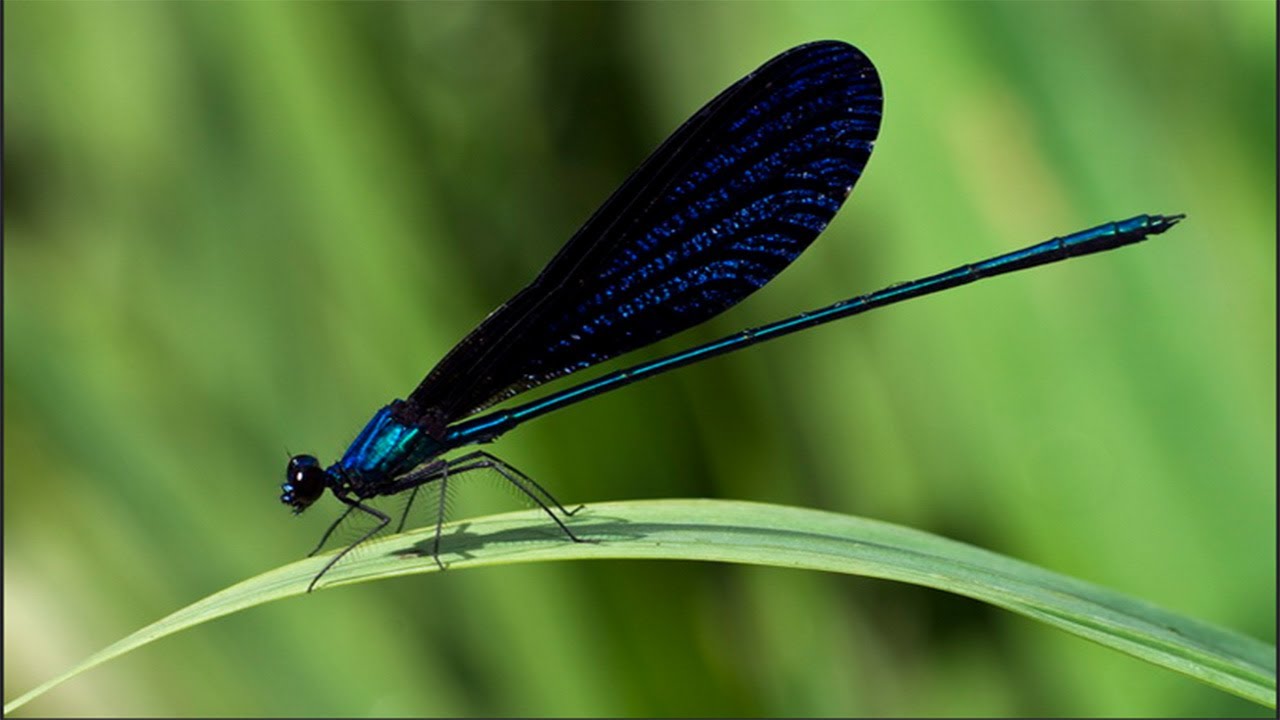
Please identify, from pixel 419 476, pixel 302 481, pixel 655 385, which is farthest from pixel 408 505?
pixel 655 385

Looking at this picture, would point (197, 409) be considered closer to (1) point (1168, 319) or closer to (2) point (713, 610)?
(2) point (713, 610)

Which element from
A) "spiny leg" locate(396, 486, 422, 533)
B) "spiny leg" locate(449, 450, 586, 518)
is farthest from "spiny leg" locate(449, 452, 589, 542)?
"spiny leg" locate(396, 486, 422, 533)

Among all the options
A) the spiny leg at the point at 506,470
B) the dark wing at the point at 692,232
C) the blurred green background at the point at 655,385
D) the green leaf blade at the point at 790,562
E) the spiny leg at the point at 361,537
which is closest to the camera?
the green leaf blade at the point at 790,562

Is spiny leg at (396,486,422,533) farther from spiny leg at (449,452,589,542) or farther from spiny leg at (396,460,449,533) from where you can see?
spiny leg at (449,452,589,542)

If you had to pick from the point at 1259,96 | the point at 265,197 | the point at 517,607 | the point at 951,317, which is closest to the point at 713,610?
the point at 517,607

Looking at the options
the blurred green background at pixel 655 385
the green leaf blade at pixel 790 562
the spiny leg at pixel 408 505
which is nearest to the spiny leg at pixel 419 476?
the spiny leg at pixel 408 505

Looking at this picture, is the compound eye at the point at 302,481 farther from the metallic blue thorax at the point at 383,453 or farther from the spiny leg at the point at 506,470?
the spiny leg at the point at 506,470

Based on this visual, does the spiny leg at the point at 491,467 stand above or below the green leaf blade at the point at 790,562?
above
